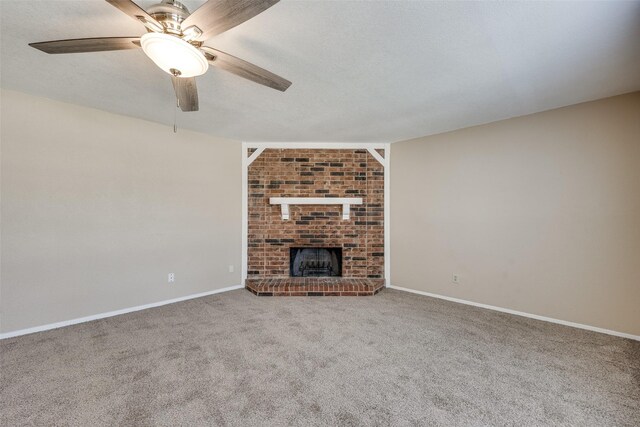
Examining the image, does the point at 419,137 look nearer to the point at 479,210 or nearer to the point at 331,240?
the point at 479,210

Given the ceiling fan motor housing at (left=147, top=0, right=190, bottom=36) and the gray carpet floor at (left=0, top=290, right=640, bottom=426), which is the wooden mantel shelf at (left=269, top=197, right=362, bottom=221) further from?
the ceiling fan motor housing at (left=147, top=0, right=190, bottom=36)

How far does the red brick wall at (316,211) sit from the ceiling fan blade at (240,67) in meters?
2.64

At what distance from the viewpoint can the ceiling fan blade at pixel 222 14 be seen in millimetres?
1264

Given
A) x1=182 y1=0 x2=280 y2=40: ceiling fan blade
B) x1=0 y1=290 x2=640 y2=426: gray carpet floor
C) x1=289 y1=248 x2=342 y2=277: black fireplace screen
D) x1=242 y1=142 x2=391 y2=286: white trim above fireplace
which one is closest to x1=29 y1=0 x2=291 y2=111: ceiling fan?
x1=182 y1=0 x2=280 y2=40: ceiling fan blade

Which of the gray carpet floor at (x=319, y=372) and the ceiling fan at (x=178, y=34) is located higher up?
the ceiling fan at (x=178, y=34)

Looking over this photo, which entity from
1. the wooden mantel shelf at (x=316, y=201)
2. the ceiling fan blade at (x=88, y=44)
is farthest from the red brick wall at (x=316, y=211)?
the ceiling fan blade at (x=88, y=44)

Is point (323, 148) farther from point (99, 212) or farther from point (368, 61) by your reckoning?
point (99, 212)

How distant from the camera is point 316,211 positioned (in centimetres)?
465

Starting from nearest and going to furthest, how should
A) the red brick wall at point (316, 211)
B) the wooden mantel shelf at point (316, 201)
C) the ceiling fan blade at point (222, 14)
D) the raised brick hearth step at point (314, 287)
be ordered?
the ceiling fan blade at point (222, 14) < the raised brick hearth step at point (314, 287) < the wooden mantel shelf at point (316, 201) < the red brick wall at point (316, 211)

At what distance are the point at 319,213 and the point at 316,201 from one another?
0.83 ft

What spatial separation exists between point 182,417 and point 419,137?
4216 millimetres

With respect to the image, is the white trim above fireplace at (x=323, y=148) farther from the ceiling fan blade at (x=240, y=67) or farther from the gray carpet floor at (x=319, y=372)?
the ceiling fan blade at (x=240, y=67)

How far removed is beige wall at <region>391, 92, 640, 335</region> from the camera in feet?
9.10

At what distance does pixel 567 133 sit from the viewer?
3.06 meters
